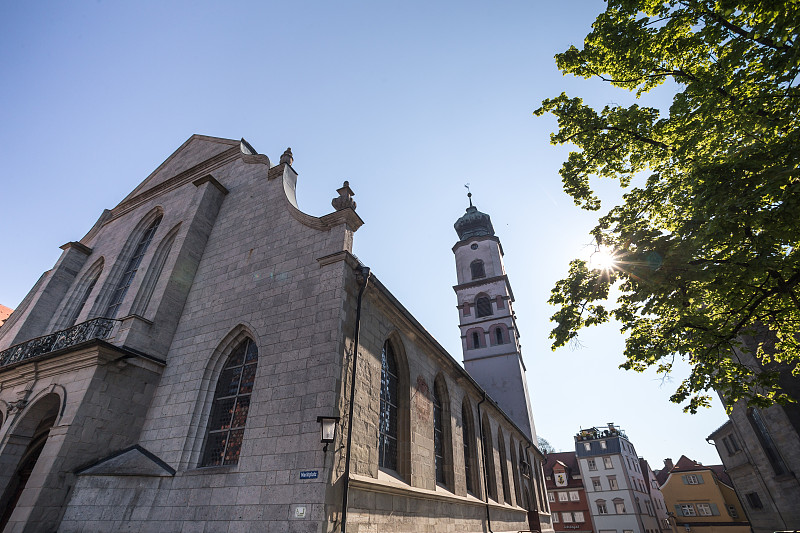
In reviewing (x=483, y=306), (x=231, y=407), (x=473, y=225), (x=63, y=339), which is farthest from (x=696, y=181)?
(x=473, y=225)

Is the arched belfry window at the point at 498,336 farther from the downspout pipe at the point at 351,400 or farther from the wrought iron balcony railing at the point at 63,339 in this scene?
the wrought iron balcony railing at the point at 63,339

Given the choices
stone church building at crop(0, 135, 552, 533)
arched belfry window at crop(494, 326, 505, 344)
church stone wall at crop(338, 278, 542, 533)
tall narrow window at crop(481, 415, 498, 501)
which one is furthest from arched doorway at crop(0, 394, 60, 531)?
arched belfry window at crop(494, 326, 505, 344)

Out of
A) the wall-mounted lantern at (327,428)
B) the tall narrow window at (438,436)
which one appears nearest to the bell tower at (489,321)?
the tall narrow window at (438,436)

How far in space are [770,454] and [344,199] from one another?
922 inches

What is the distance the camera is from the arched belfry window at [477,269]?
110 ft

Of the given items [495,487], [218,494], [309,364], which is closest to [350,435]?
[309,364]

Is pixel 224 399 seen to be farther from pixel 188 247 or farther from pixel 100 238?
pixel 100 238

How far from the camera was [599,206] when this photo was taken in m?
9.42

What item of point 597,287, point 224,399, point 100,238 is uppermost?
point 100,238

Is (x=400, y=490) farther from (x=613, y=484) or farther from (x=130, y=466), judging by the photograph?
(x=613, y=484)

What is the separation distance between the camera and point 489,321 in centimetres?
3081

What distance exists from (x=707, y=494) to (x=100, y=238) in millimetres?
59603

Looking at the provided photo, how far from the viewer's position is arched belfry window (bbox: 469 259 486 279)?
110 feet

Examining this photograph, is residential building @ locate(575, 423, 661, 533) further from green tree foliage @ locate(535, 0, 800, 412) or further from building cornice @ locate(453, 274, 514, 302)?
green tree foliage @ locate(535, 0, 800, 412)
